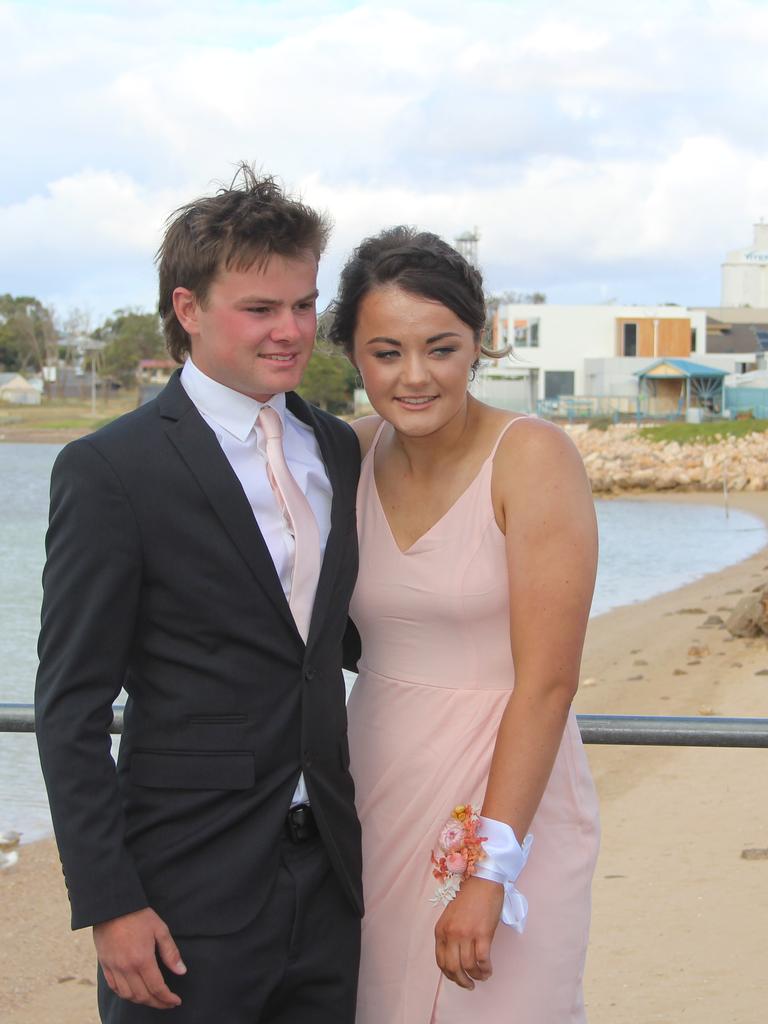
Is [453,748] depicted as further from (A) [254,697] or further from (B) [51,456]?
(B) [51,456]

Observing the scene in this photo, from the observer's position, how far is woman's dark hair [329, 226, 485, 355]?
253 cm

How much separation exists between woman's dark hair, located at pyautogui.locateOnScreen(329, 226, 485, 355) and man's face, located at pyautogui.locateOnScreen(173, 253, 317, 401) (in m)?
0.19

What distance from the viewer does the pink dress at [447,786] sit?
250 centimetres

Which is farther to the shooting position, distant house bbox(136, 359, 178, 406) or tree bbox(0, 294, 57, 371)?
tree bbox(0, 294, 57, 371)

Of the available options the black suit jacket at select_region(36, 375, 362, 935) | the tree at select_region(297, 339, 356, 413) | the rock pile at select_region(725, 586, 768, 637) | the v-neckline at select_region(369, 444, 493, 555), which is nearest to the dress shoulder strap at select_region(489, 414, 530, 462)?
the v-neckline at select_region(369, 444, 493, 555)

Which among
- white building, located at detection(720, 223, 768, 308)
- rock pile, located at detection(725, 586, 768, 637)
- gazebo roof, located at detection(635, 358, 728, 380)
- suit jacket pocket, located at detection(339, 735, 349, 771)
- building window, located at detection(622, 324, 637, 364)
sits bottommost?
rock pile, located at detection(725, 586, 768, 637)

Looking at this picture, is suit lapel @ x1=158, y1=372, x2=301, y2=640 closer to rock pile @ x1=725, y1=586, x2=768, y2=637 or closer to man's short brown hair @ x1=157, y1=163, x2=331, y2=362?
man's short brown hair @ x1=157, y1=163, x2=331, y2=362

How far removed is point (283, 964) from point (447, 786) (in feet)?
1.53

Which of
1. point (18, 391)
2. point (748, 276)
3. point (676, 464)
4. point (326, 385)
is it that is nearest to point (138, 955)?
point (676, 464)

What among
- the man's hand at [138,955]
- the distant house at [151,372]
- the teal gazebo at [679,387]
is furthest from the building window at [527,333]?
the man's hand at [138,955]

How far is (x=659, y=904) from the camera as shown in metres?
4.98

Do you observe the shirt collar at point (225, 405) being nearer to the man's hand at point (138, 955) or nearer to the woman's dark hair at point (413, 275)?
the woman's dark hair at point (413, 275)

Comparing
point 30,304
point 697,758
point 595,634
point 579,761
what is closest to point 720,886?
point 579,761

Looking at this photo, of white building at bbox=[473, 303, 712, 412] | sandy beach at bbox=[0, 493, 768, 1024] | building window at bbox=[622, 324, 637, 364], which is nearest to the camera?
sandy beach at bbox=[0, 493, 768, 1024]
